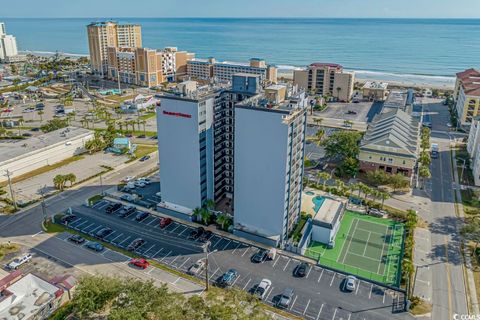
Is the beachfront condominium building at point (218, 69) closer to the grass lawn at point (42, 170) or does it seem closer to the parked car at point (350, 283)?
the grass lawn at point (42, 170)

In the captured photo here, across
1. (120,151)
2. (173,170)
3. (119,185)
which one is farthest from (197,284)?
(120,151)

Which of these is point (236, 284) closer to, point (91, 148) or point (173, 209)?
point (173, 209)

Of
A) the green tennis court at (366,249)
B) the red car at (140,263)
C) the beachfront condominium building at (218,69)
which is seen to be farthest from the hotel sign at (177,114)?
the beachfront condominium building at (218,69)

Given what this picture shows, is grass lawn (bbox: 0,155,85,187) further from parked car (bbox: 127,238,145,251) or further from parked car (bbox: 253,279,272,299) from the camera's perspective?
parked car (bbox: 253,279,272,299)

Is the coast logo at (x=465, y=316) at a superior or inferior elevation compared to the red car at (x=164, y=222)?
inferior

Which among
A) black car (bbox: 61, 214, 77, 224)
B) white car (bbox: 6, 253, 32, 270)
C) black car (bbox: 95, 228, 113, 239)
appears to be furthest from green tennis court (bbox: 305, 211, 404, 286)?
white car (bbox: 6, 253, 32, 270)

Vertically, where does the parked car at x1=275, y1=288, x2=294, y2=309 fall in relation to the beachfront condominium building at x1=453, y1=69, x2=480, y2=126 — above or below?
below
